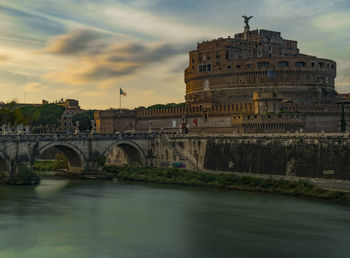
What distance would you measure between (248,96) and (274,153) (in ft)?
74.6

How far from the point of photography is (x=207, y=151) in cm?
4788

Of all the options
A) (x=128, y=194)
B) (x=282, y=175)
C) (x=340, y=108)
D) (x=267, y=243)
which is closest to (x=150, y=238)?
(x=267, y=243)

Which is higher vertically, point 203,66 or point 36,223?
point 203,66

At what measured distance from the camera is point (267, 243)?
2228 cm

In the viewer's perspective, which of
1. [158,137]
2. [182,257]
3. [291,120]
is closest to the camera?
[182,257]

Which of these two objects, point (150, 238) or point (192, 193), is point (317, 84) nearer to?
point (192, 193)

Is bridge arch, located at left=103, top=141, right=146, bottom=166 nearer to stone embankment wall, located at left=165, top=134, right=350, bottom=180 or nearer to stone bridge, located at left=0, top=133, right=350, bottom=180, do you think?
stone bridge, located at left=0, top=133, right=350, bottom=180

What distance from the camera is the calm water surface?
838 inches

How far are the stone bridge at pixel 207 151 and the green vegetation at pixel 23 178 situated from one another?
23.9 inches

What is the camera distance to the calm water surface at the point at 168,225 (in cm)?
2128

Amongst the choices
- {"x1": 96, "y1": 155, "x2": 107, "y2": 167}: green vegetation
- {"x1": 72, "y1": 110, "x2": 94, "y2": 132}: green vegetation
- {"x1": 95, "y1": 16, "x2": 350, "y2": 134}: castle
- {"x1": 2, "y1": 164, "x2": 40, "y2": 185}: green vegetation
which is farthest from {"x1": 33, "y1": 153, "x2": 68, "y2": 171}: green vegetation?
{"x1": 72, "y1": 110, "x2": 94, "y2": 132}: green vegetation

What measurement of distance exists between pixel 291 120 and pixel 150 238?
2960cm

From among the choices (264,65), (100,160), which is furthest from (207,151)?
(264,65)

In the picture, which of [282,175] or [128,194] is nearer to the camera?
[128,194]
